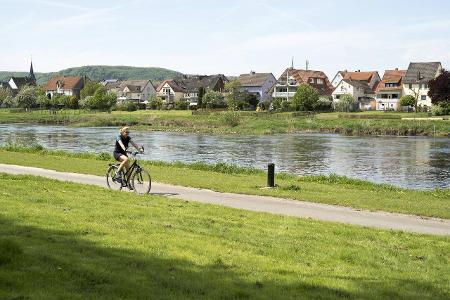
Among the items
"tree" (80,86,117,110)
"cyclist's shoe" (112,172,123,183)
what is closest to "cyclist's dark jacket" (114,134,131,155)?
"cyclist's shoe" (112,172,123,183)

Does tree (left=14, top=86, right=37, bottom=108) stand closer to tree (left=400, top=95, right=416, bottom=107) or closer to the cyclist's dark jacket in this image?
tree (left=400, top=95, right=416, bottom=107)

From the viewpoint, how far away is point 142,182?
1878 cm

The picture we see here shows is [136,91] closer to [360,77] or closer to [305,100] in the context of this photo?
[360,77]

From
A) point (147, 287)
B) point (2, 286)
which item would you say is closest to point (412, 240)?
point (147, 287)

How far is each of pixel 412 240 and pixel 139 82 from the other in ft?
544

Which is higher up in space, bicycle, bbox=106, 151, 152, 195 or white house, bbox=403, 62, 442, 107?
white house, bbox=403, 62, 442, 107

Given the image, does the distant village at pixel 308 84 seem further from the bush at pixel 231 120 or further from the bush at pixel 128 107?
the bush at pixel 231 120

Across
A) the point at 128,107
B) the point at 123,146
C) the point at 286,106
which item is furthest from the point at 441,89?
the point at 123,146

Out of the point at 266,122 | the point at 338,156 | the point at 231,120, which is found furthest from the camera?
the point at 231,120

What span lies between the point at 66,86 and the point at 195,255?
17784 cm

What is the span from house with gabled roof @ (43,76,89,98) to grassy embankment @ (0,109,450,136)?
67.6 metres

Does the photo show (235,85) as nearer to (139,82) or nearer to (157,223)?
(139,82)

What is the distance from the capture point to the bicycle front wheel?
→ 1862cm

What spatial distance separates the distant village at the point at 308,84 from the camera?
116m
